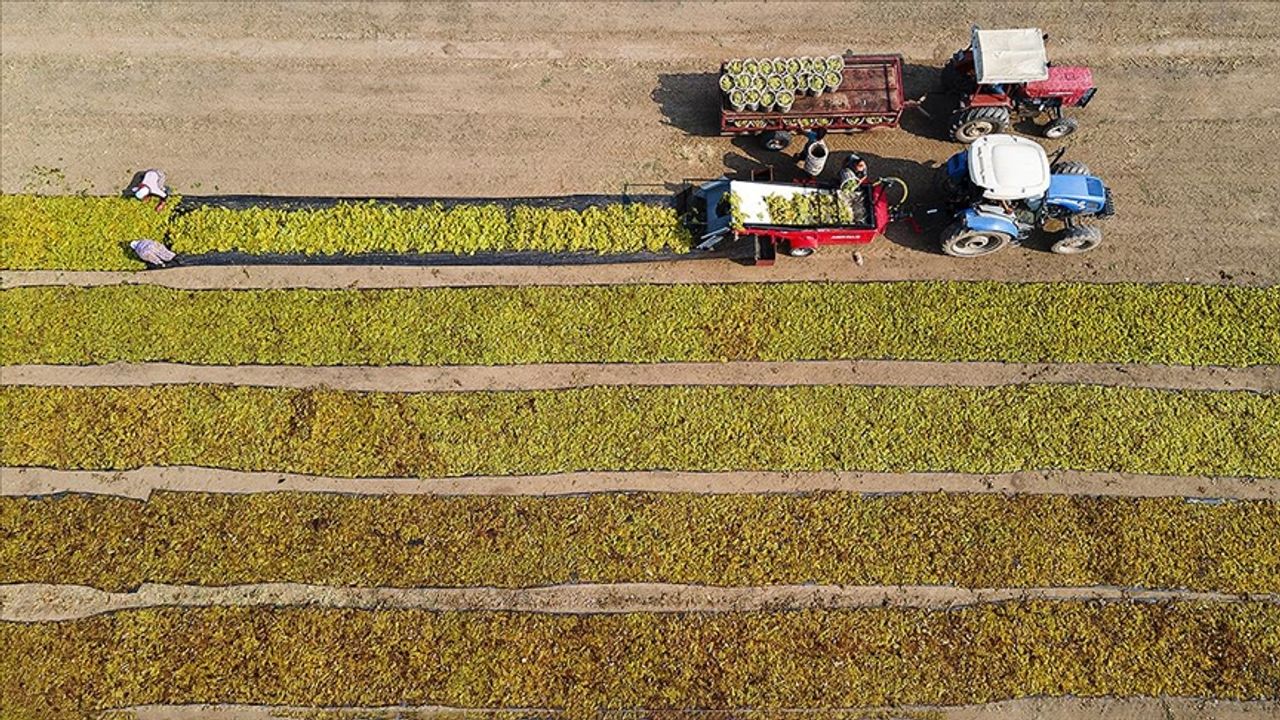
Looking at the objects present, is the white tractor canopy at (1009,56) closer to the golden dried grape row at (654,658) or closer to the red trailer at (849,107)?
the red trailer at (849,107)

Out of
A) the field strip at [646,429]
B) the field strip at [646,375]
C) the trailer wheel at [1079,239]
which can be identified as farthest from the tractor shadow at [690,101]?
the trailer wheel at [1079,239]

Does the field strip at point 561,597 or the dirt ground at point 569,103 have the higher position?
the dirt ground at point 569,103

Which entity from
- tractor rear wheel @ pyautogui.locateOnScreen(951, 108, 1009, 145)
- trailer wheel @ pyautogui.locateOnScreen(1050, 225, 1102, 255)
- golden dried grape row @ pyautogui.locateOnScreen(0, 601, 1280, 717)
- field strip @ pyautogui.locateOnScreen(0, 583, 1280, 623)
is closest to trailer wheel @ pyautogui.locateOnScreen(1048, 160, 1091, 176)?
trailer wheel @ pyautogui.locateOnScreen(1050, 225, 1102, 255)

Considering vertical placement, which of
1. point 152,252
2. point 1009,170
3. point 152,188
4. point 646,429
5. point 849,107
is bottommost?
point 646,429

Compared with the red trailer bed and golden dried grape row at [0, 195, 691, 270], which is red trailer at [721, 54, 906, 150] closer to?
the red trailer bed

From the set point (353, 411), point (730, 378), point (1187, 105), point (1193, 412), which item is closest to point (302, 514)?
point (353, 411)

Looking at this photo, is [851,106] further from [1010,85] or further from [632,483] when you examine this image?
[632,483]

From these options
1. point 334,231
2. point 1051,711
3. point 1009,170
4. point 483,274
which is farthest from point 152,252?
point 1051,711

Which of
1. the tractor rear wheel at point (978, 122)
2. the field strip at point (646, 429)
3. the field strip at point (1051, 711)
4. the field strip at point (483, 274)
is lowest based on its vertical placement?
the field strip at point (1051, 711)
